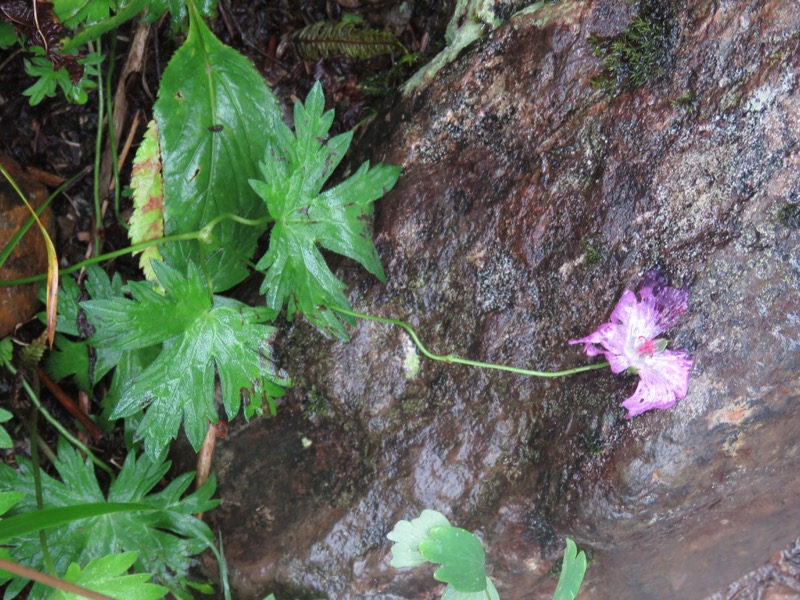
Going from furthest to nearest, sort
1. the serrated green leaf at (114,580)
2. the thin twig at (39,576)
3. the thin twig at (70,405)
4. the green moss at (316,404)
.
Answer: the thin twig at (70,405) < the green moss at (316,404) < the serrated green leaf at (114,580) < the thin twig at (39,576)

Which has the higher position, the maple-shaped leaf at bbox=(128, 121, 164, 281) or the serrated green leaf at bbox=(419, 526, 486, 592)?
the maple-shaped leaf at bbox=(128, 121, 164, 281)

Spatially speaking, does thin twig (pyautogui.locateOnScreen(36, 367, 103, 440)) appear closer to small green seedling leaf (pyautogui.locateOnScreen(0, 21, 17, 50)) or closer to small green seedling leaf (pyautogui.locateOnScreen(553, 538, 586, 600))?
small green seedling leaf (pyautogui.locateOnScreen(0, 21, 17, 50))

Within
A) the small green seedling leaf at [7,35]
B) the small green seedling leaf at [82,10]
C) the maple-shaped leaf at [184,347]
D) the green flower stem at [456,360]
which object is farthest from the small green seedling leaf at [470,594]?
the small green seedling leaf at [7,35]

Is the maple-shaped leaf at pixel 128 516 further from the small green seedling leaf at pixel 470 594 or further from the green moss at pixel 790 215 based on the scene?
the green moss at pixel 790 215

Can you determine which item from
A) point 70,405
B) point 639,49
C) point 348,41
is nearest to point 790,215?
point 639,49

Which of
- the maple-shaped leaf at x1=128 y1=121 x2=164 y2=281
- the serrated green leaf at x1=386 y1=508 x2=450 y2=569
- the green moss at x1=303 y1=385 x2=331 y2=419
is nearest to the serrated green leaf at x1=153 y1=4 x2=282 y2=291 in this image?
the maple-shaped leaf at x1=128 y1=121 x2=164 y2=281

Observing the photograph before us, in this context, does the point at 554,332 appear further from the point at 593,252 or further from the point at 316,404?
the point at 316,404
